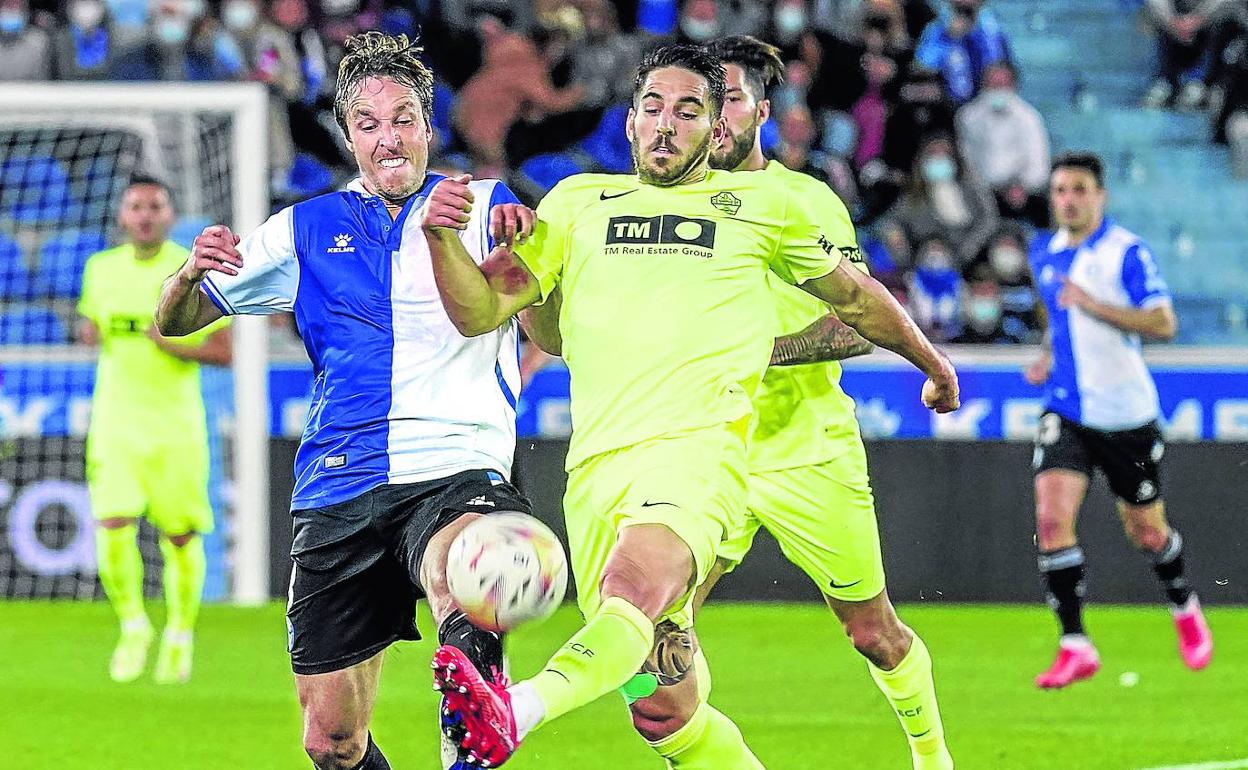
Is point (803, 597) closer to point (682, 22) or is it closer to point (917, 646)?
point (682, 22)

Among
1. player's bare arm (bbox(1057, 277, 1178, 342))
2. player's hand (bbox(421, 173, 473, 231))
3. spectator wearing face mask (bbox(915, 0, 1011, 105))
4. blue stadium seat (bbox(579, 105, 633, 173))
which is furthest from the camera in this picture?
spectator wearing face mask (bbox(915, 0, 1011, 105))

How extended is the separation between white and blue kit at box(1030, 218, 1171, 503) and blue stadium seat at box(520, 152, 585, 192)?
5178 mm

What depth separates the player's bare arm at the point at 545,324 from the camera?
509cm

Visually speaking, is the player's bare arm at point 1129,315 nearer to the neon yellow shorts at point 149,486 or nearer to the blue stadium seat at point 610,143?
the neon yellow shorts at point 149,486

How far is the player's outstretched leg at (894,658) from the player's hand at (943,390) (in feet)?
2.80

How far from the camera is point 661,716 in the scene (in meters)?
4.98

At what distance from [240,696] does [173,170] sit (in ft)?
14.9

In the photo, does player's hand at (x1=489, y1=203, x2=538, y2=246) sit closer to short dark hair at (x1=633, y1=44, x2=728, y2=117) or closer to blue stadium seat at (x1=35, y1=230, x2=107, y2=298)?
short dark hair at (x1=633, y1=44, x2=728, y2=117)

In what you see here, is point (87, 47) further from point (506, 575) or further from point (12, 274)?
point (506, 575)

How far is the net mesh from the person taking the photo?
11.9 m

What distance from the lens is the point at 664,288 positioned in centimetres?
480

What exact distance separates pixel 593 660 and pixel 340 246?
52.5 inches

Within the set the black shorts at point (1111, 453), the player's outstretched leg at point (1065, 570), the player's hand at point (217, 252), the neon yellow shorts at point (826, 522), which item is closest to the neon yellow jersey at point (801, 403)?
Answer: the neon yellow shorts at point (826, 522)

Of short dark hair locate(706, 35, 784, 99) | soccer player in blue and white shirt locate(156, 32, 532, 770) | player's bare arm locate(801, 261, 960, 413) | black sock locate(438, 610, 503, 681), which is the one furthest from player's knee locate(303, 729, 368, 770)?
short dark hair locate(706, 35, 784, 99)
